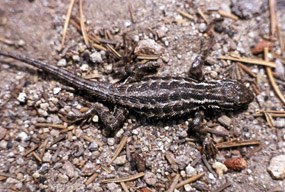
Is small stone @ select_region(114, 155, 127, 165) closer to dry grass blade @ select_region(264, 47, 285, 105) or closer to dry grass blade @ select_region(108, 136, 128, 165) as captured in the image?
dry grass blade @ select_region(108, 136, 128, 165)

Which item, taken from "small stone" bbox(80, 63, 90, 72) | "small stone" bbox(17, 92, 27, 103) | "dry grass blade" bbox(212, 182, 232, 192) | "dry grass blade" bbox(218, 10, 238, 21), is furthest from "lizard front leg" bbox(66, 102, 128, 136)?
"dry grass blade" bbox(218, 10, 238, 21)

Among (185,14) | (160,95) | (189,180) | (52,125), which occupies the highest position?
(185,14)

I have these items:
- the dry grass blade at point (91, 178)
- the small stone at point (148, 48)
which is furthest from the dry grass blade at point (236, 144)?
the dry grass blade at point (91, 178)

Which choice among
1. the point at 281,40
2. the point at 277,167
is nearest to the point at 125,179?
the point at 277,167

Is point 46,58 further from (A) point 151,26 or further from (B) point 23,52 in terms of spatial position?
(A) point 151,26

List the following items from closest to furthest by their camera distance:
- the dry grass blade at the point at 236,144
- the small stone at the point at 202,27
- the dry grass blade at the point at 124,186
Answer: the dry grass blade at the point at 124,186 < the dry grass blade at the point at 236,144 < the small stone at the point at 202,27

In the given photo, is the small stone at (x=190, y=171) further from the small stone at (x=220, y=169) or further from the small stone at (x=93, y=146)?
the small stone at (x=93, y=146)

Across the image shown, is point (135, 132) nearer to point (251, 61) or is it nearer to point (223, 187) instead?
point (223, 187)
